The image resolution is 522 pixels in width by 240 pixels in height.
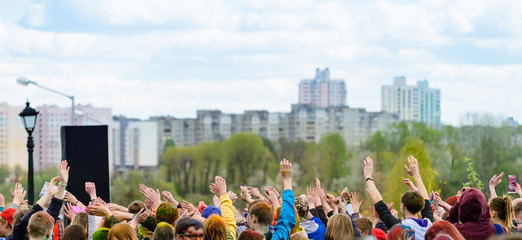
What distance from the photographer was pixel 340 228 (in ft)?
25.0

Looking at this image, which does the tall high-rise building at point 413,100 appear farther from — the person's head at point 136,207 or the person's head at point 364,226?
the person's head at point 364,226

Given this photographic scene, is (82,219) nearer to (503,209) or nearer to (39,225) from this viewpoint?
(39,225)

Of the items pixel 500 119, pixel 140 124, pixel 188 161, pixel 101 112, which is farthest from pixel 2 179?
pixel 500 119

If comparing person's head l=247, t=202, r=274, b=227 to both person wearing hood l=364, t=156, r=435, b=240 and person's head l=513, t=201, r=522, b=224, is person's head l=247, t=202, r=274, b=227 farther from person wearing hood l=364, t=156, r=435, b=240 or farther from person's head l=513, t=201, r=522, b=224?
person's head l=513, t=201, r=522, b=224

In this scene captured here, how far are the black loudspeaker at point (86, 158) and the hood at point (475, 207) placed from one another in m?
6.65

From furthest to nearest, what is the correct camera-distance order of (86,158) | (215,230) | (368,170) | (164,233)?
1. (86,158)
2. (368,170)
3. (164,233)
4. (215,230)

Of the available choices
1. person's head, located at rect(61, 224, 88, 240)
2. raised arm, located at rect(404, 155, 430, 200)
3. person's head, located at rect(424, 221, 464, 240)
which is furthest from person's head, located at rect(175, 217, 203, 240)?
Answer: raised arm, located at rect(404, 155, 430, 200)

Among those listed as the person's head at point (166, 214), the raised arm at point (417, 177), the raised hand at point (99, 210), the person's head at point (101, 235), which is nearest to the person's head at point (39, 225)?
the person's head at point (101, 235)

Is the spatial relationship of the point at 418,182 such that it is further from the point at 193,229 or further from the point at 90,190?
the point at 90,190

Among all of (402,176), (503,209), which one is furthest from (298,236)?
(402,176)

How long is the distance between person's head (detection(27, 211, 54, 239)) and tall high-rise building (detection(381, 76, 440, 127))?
18335 cm

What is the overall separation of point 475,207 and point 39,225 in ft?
13.2

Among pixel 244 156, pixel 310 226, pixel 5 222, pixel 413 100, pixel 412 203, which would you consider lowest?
pixel 244 156

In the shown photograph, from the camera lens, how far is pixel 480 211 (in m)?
7.74
